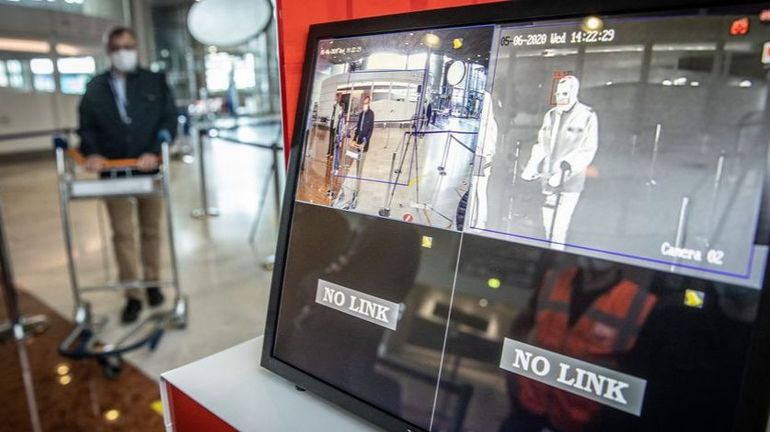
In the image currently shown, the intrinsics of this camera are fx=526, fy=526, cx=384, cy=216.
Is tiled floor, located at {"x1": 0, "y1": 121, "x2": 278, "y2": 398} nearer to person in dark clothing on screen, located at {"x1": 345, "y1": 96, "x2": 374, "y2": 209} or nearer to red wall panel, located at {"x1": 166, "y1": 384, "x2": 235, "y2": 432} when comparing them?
red wall panel, located at {"x1": 166, "y1": 384, "x2": 235, "y2": 432}

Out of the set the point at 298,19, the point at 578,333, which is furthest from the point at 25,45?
the point at 578,333

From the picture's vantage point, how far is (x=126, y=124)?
282 cm

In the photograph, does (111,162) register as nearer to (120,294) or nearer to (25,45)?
(120,294)

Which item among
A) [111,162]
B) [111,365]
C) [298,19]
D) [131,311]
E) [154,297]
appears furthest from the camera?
[154,297]

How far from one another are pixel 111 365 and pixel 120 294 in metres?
1.05

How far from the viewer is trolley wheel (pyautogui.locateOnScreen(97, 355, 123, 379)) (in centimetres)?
244

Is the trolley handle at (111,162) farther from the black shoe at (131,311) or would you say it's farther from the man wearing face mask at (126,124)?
the black shoe at (131,311)

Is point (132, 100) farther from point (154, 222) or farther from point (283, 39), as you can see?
point (283, 39)

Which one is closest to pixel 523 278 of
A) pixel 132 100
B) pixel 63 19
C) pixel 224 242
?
pixel 132 100

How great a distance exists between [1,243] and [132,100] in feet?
3.52

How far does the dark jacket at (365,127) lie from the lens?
37.0 inches

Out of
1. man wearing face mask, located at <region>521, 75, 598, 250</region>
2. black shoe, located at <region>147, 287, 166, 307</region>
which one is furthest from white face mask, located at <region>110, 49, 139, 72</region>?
man wearing face mask, located at <region>521, 75, 598, 250</region>

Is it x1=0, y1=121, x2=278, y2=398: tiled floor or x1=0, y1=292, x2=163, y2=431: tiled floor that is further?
x1=0, y1=121, x2=278, y2=398: tiled floor

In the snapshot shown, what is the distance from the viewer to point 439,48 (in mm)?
847
